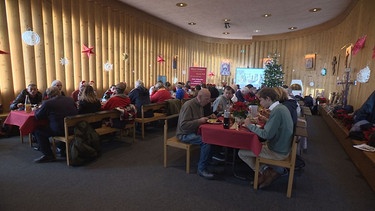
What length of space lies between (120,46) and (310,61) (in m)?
8.47

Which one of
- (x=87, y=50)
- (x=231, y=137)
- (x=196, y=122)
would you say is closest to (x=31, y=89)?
(x=87, y=50)

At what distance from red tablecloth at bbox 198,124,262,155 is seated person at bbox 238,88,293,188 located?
101 millimetres

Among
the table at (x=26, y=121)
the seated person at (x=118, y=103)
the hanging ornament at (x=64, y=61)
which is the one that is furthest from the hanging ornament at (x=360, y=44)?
the hanging ornament at (x=64, y=61)

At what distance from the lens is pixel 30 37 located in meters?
4.96

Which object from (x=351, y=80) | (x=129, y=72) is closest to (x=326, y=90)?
(x=351, y=80)

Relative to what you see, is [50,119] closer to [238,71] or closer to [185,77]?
[185,77]

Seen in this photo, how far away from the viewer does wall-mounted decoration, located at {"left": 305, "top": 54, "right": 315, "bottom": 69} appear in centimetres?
1030

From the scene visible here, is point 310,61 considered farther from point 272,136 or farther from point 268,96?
point 272,136

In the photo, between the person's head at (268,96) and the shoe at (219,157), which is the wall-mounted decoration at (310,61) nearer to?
the shoe at (219,157)

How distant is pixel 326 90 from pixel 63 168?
988cm

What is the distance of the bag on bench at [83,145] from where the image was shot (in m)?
3.45

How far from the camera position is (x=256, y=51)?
12.6 meters

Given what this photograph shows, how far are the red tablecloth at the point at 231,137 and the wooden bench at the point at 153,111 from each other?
93.2 inches

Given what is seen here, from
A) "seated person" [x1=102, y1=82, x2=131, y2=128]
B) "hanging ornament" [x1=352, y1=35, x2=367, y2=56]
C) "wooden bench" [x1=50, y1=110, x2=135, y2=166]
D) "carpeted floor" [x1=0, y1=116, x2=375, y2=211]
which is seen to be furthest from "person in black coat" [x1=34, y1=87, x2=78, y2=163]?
"hanging ornament" [x1=352, y1=35, x2=367, y2=56]
